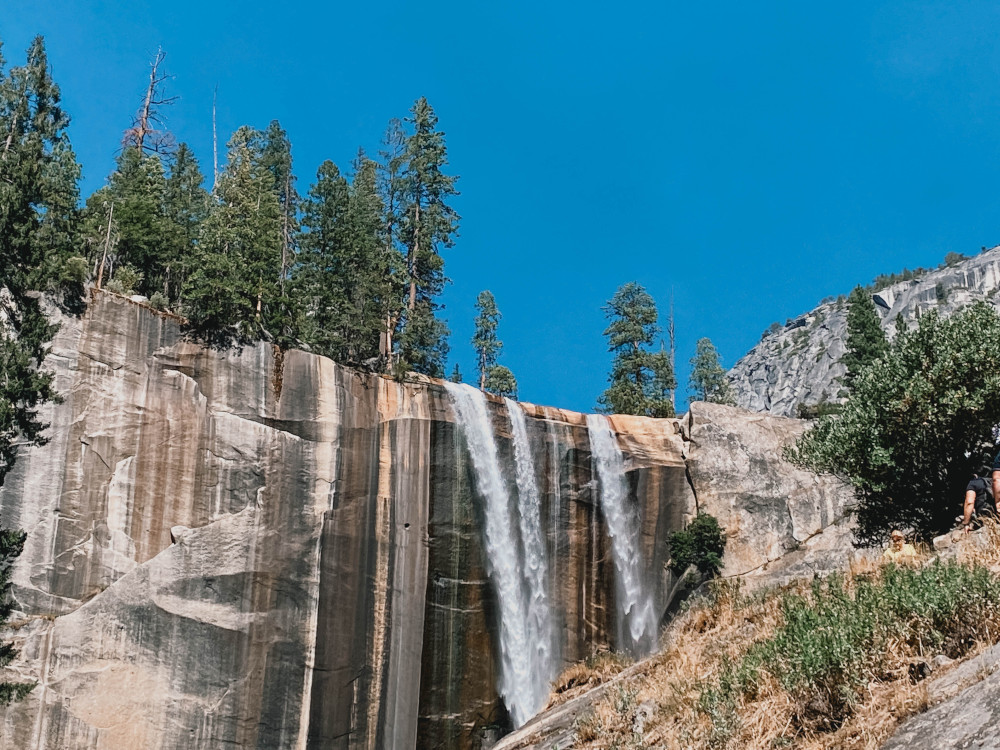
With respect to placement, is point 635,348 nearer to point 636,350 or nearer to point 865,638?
point 636,350

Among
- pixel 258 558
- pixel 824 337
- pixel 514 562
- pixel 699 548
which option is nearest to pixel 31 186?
pixel 258 558

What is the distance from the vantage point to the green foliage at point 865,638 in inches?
337

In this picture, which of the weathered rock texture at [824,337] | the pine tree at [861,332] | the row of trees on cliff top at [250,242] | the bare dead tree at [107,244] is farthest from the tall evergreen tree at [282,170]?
the weathered rock texture at [824,337]

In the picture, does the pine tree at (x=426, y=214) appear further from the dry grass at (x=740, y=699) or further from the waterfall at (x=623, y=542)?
the dry grass at (x=740, y=699)

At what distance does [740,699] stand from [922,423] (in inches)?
570

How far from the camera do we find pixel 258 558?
97.9 feet

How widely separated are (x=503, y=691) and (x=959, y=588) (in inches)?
1004

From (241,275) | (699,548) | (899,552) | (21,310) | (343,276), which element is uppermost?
(343,276)

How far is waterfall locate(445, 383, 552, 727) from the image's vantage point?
32812 mm

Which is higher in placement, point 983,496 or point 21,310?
point 21,310

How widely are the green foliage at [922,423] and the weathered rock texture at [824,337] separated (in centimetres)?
9871

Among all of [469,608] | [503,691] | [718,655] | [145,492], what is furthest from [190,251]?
[718,655]

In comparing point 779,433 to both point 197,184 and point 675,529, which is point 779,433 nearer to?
point 675,529

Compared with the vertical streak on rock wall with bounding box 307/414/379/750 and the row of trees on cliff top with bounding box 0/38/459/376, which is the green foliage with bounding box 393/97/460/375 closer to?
the row of trees on cliff top with bounding box 0/38/459/376
